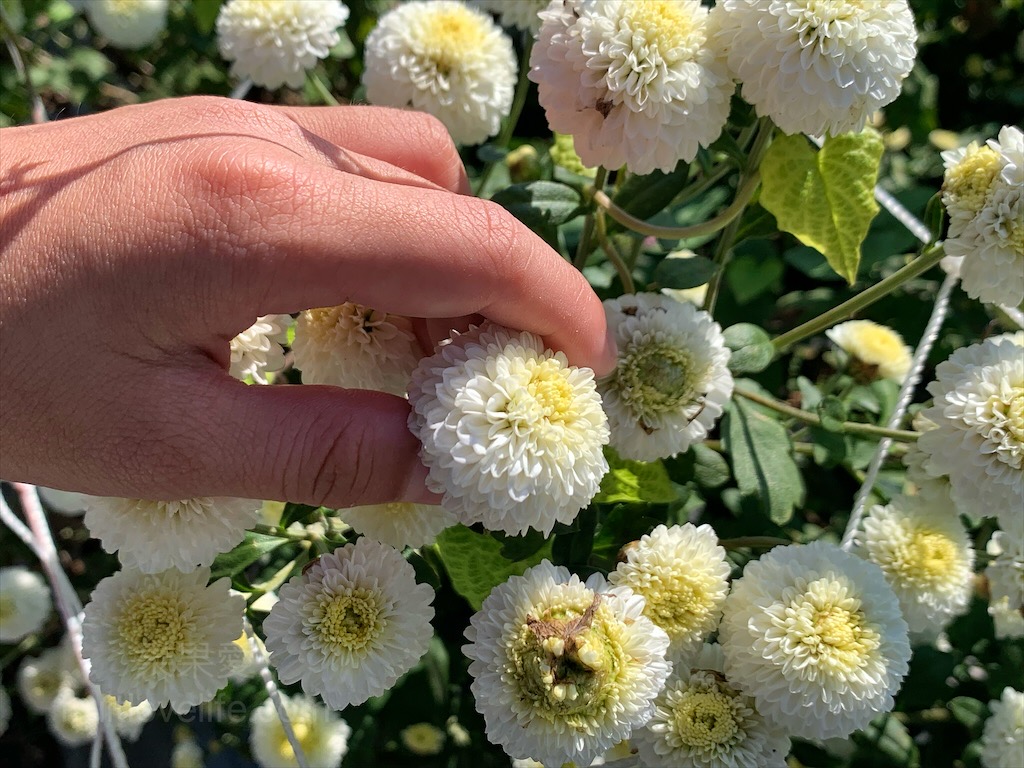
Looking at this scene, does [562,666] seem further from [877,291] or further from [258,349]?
[877,291]

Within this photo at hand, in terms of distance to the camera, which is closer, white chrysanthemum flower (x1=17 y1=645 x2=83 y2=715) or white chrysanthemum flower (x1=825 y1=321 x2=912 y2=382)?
white chrysanthemum flower (x1=825 y1=321 x2=912 y2=382)

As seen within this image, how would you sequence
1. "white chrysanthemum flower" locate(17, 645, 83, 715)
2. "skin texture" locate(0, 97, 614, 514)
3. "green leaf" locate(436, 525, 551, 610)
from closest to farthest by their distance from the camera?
1. "skin texture" locate(0, 97, 614, 514)
2. "green leaf" locate(436, 525, 551, 610)
3. "white chrysanthemum flower" locate(17, 645, 83, 715)

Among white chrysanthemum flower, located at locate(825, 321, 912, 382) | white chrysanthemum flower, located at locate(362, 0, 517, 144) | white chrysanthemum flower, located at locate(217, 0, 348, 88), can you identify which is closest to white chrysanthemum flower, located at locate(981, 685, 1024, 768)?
white chrysanthemum flower, located at locate(825, 321, 912, 382)

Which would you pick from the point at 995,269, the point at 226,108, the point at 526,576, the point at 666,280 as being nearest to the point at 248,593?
the point at 526,576

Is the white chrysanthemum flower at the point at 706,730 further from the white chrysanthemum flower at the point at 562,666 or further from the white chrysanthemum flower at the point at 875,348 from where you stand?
the white chrysanthemum flower at the point at 875,348

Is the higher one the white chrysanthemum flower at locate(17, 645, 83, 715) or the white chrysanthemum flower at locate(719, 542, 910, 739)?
the white chrysanthemum flower at locate(719, 542, 910, 739)

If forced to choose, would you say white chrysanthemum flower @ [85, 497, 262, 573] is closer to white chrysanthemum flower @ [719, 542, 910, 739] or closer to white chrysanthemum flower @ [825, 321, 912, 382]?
white chrysanthemum flower @ [719, 542, 910, 739]

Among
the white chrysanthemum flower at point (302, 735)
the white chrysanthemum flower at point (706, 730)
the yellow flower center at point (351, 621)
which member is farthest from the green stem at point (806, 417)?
the white chrysanthemum flower at point (302, 735)
